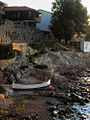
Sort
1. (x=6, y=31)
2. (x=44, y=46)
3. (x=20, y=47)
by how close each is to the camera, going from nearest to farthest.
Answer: (x=20, y=47) < (x=6, y=31) < (x=44, y=46)

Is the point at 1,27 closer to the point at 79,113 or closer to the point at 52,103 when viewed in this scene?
the point at 52,103

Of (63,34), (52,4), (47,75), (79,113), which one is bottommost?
(79,113)

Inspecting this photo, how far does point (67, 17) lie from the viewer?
6406 centimetres

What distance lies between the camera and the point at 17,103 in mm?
27062

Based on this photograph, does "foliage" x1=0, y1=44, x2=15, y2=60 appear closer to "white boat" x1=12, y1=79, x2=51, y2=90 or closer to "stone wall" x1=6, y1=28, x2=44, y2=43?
"white boat" x1=12, y1=79, x2=51, y2=90

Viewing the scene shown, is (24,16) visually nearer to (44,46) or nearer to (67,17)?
(44,46)

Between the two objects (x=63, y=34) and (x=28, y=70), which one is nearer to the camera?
(x=28, y=70)

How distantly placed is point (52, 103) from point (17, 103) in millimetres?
5442

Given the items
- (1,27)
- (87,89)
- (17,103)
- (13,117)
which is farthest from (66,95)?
(1,27)

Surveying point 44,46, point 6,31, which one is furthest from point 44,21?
point 6,31

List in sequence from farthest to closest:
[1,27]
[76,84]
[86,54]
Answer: [86,54] < [1,27] < [76,84]

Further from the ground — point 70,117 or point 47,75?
point 47,75

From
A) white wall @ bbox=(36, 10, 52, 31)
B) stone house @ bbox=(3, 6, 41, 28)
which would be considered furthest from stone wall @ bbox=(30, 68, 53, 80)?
white wall @ bbox=(36, 10, 52, 31)

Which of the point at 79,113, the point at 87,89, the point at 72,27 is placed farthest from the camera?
the point at 72,27
